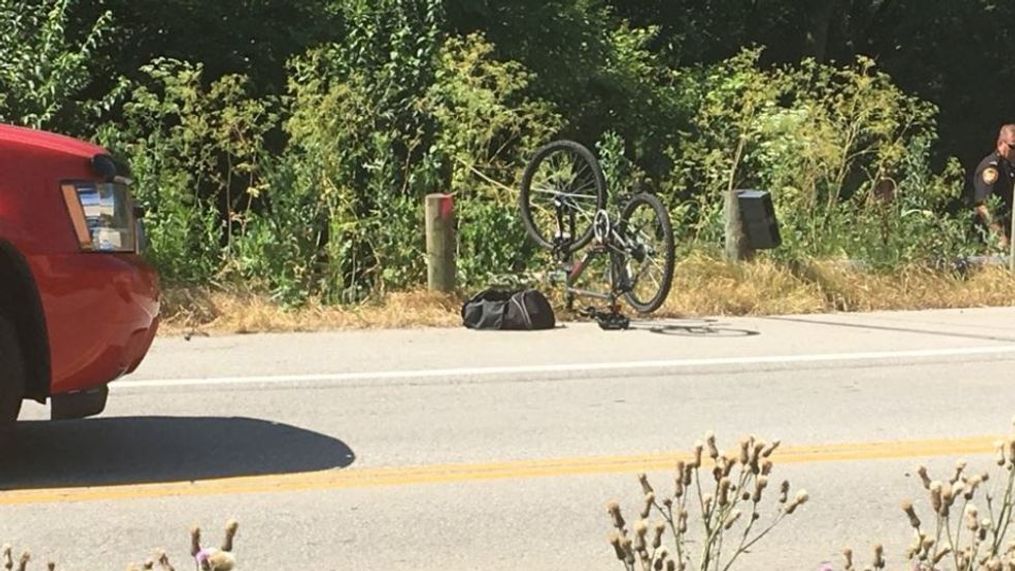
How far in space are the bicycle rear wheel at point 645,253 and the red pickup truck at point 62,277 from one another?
558cm

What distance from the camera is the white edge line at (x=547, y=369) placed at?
8.44m

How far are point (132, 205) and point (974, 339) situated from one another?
6664 mm

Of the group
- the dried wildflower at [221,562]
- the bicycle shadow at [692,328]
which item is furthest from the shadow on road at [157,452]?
the bicycle shadow at [692,328]

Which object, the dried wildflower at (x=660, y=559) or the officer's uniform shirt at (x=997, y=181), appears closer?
the dried wildflower at (x=660, y=559)

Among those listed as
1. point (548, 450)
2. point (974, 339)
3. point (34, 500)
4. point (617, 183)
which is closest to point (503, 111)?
point (617, 183)

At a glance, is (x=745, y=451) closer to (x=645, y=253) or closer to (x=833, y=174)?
(x=645, y=253)

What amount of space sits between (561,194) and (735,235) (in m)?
1.74

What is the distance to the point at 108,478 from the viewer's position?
19.8ft

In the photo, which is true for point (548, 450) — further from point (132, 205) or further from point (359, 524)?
point (132, 205)

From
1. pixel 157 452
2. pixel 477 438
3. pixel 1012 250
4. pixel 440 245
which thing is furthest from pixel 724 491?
pixel 1012 250

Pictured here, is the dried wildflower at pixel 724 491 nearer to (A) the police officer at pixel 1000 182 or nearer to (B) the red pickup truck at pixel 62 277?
(B) the red pickup truck at pixel 62 277

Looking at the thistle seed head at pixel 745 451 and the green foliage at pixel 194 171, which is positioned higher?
the green foliage at pixel 194 171

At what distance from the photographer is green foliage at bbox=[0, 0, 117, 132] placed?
1283 centimetres

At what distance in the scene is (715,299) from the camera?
463 inches
